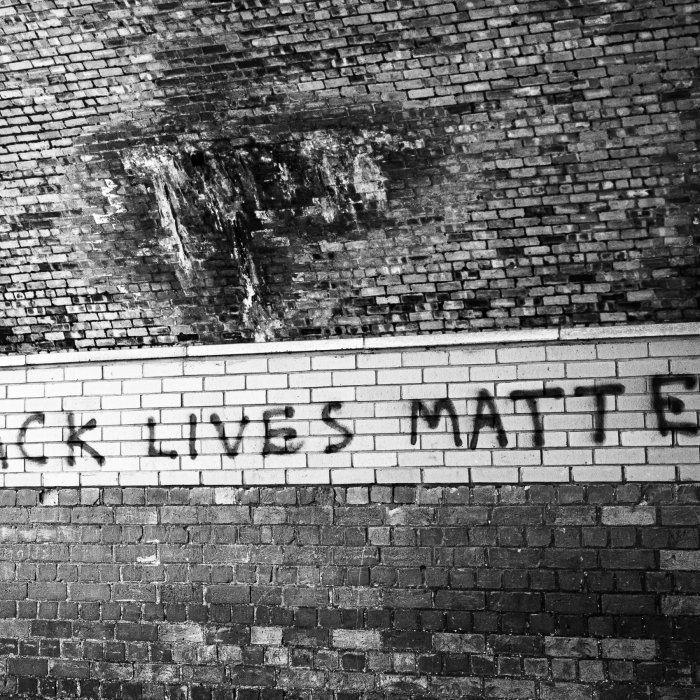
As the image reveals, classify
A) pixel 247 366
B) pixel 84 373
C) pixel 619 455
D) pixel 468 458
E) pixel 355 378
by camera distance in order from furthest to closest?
1. pixel 84 373
2. pixel 247 366
3. pixel 355 378
4. pixel 468 458
5. pixel 619 455

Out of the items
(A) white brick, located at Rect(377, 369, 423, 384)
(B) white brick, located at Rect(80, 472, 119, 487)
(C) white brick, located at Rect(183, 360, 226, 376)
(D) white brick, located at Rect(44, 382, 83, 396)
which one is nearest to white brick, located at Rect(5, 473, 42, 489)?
(B) white brick, located at Rect(80, 472, 119, 487)

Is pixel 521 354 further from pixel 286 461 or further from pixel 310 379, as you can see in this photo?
pixel 286 461

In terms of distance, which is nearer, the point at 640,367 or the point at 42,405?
the point at 640,367

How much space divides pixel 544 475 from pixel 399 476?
1.12 m

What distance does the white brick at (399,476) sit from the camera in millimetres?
6500

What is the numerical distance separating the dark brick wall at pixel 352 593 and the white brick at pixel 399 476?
81 millimetres

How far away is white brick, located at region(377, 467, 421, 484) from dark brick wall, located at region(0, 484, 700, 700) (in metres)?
0.08

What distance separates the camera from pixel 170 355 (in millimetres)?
7012

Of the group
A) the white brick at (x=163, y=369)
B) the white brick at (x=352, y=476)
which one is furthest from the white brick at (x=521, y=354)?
the white brick at (x=163, y=369)

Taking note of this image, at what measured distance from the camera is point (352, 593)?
259 inches

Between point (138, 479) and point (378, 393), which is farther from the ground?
point (378, 393)

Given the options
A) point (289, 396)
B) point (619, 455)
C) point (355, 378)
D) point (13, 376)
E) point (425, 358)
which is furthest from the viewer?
point (13, 376)

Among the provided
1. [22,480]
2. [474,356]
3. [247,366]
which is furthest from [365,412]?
[22,480]

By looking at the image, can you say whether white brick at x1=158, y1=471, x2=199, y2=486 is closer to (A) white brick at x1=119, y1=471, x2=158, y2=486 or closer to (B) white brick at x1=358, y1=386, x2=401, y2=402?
(A) white brick at x1=119, y1=471, x2=158, y2=486
